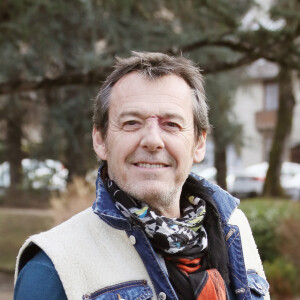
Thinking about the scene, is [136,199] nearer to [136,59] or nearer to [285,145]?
[136,59]

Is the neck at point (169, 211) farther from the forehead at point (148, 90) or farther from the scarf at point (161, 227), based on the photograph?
the forehead at point (148, 90)

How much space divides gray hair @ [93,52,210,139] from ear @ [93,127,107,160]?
0.02m

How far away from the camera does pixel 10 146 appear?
632 inches

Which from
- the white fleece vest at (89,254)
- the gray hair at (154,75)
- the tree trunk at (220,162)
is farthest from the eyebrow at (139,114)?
the tree trunk at (220,162)

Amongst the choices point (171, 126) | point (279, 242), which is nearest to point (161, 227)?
point (171, 126)

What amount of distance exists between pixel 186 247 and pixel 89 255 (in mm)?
340


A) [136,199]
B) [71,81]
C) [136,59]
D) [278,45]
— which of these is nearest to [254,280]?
Result: [136,199]

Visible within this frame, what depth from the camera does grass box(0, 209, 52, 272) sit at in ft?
33.0

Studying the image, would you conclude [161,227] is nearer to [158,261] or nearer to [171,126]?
[158,261]

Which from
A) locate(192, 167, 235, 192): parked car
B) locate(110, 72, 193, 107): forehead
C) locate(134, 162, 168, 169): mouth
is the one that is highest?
locate(110, 72, 193, 107): forehead

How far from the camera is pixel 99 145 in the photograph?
2016 millimetres

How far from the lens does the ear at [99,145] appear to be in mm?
1977

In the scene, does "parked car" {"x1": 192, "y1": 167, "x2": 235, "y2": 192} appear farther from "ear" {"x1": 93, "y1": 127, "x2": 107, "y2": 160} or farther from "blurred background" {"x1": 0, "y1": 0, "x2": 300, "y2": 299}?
"ear" {"x1": 93, "y1": 127, "x2": 107, "y2": 160}

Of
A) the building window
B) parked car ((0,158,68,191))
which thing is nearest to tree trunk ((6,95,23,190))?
parked car ((0,158,68,191))
